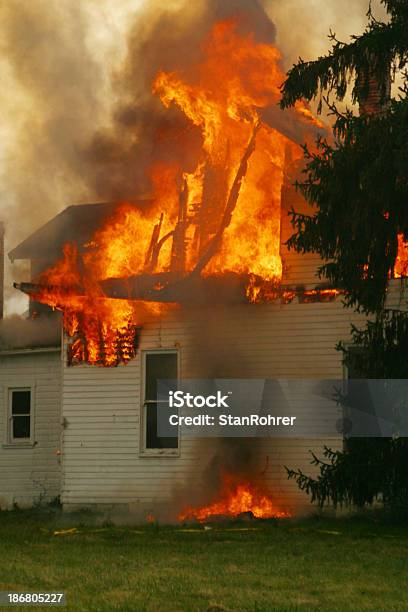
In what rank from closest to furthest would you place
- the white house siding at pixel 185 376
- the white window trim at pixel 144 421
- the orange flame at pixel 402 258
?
the orange flame at pixel 402 258 < the white house siding at pixel 185 376 < the white window trim at pixel 144 421

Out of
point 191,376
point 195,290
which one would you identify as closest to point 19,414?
point 191,376

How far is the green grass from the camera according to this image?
1077cm

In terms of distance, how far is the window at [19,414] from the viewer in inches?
998

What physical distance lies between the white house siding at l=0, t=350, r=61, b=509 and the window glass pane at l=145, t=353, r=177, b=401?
3602 millimetres

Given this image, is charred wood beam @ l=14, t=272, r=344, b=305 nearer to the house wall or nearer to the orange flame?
the house wall

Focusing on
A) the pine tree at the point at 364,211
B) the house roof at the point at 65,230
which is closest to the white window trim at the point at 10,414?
the house roof at the point at 65,230

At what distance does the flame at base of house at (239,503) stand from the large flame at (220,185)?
127 inches

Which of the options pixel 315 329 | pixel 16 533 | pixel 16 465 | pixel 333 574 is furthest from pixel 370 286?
pixel 16 465

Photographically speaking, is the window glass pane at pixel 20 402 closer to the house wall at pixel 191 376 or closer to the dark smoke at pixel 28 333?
the dark smoke at pixel 28 333

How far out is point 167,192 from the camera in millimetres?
20312

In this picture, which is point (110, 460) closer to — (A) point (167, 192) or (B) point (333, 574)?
(A) point (167, 192)

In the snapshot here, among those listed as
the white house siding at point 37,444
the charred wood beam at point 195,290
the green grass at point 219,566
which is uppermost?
the charred wood beam at point 195,290

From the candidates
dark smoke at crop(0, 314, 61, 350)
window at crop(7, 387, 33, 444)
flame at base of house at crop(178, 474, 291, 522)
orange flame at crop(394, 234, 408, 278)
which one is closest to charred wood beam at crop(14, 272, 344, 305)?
orange flame at crop(394, 234, 408, 278)

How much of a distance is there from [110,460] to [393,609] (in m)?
12.1
